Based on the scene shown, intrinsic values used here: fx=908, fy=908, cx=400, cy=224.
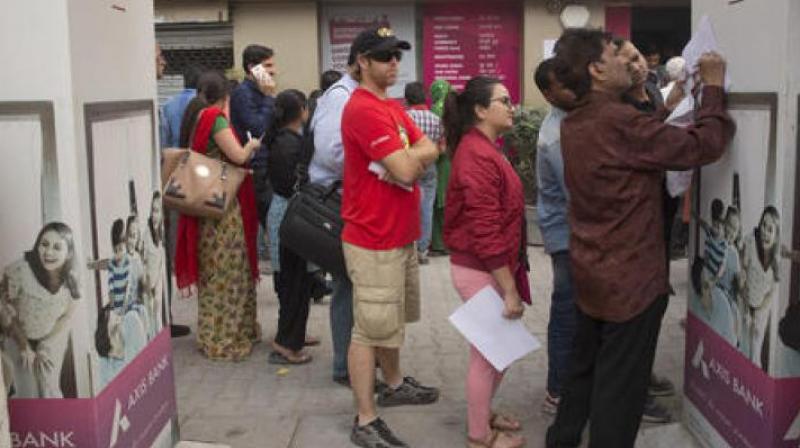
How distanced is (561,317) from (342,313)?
1.15m

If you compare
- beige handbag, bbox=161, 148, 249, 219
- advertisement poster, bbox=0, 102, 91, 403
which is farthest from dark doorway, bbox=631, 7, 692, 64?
advertisement poster, bbox=0, 102, 91, 403

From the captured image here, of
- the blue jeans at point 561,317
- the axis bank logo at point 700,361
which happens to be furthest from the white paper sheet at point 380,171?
the axis bank logo at point 700,361

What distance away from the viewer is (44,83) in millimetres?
2693

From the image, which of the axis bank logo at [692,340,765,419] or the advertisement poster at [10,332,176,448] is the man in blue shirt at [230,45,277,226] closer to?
the advertisement poster at [10,332,176,448]

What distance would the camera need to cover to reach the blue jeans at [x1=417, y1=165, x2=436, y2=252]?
26.3 feet

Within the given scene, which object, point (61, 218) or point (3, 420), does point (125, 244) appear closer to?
point (61, 218)

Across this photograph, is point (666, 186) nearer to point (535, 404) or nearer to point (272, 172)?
point (535, 404)

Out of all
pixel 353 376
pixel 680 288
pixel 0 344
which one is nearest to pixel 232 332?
pixel 353 376

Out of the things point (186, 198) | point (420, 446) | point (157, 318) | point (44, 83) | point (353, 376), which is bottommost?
point (420, 446)

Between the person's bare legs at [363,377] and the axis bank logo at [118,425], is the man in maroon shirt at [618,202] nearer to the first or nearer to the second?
the person's bare legs at [363,377]

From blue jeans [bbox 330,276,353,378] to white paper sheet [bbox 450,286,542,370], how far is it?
1.01 meters

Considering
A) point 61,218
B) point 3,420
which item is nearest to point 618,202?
point 61,218

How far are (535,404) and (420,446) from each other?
776mm

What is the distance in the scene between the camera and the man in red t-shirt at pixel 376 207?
146 inches
